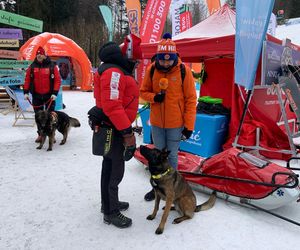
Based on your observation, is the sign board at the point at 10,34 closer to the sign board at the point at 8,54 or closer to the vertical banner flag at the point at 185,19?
the sign board at the point at 8,54

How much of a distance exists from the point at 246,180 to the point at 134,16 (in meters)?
8.79

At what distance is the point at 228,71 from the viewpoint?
6.27 meters

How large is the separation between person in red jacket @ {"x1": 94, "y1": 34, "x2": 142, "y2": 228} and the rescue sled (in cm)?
109

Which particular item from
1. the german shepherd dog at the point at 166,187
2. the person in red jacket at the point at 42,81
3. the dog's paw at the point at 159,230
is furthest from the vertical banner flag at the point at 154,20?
the dog's paw at the point at 159,230

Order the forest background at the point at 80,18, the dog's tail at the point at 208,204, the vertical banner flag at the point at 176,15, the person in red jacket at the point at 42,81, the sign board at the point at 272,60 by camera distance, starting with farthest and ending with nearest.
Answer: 1. the forest background at the point at 80,18
2. the vertical banner flag at the point at 176,15
3. the person in red jacket at the point at 42,81
4. the sign board at the point at 272,60
5. the dog's tail at the point at 208,204

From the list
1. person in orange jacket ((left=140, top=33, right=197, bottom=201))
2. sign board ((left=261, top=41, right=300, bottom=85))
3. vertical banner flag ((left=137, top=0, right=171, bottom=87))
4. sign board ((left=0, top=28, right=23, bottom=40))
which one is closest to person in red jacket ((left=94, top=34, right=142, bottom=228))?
person in orange jacket ((left=140, top=33, right=197, bottom=201))

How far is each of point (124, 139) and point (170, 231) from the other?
100 cm

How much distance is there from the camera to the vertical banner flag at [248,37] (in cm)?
432

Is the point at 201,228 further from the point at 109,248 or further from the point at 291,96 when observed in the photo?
the point at 291,96

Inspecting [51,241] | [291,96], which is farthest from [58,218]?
[291,96]

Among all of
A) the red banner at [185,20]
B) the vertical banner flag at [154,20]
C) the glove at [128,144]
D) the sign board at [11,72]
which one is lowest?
the glove at [128,144]

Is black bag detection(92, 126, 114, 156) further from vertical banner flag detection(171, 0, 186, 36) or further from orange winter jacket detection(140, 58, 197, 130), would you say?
vertical banner flag detection(171, 0, 186, 36)

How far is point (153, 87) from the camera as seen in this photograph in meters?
3.28

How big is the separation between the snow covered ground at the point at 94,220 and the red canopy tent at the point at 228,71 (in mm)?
1928
